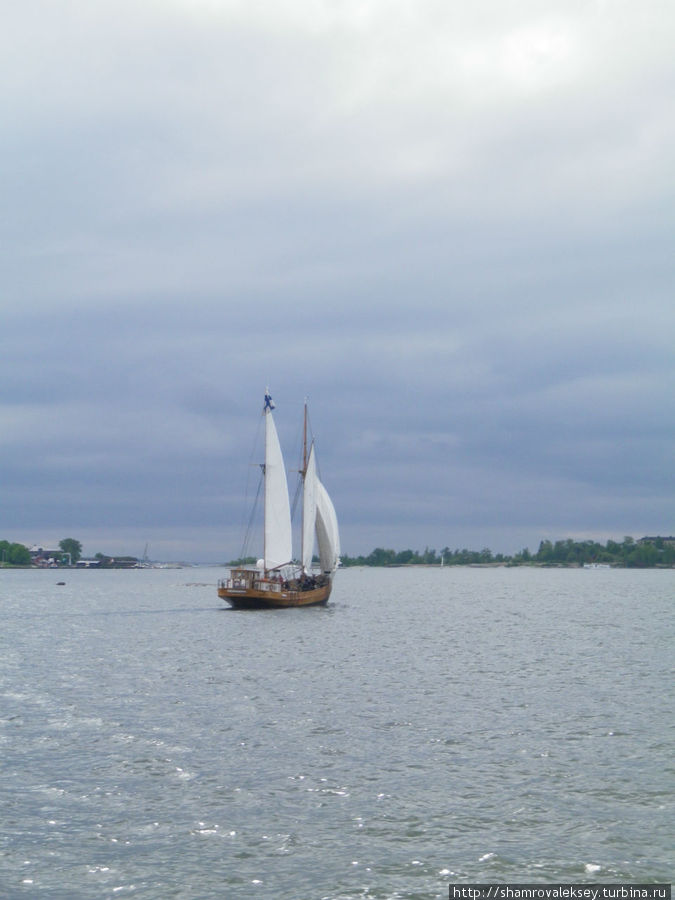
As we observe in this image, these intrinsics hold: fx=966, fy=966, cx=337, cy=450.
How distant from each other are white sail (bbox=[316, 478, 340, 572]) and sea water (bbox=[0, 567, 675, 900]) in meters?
45.0

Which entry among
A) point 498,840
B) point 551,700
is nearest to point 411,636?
point 551,700

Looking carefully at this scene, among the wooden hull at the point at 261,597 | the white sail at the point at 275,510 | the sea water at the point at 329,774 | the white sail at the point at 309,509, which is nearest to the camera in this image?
the sea water at the point at 329,774

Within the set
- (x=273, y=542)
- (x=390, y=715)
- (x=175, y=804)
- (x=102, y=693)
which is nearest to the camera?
(x=175, y=804)

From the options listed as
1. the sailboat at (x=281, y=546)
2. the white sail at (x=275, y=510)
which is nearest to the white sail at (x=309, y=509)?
the sailboat at (x=281, y=546)

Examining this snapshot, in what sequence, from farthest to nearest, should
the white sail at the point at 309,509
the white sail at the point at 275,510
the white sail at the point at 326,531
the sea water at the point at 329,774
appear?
the white sail at the point at 326,531, the white sail at the point at 309,509, the white sail at the point at 275,510, the sea water at the point at 329,774

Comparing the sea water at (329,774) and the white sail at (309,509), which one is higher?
the white sail at (309,509)

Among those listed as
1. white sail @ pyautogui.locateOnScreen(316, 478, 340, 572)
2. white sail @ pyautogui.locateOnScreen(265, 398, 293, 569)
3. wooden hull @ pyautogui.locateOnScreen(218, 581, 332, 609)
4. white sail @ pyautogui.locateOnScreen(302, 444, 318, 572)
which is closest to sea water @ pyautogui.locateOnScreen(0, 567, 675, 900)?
wooden hull @ pyautogui.locateOnScreen(218, 581, 332, 609)

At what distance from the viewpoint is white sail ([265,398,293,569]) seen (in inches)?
3334

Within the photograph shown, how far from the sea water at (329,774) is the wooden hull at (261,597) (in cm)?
3269

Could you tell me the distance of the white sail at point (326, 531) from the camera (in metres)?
93.9

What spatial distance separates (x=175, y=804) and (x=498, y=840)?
22.1 ft

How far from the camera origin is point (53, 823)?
18656mm

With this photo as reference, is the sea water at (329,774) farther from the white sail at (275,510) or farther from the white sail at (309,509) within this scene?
the white sail at (309,509)

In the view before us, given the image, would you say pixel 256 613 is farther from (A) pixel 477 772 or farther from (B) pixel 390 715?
(A) pixel 477 772
